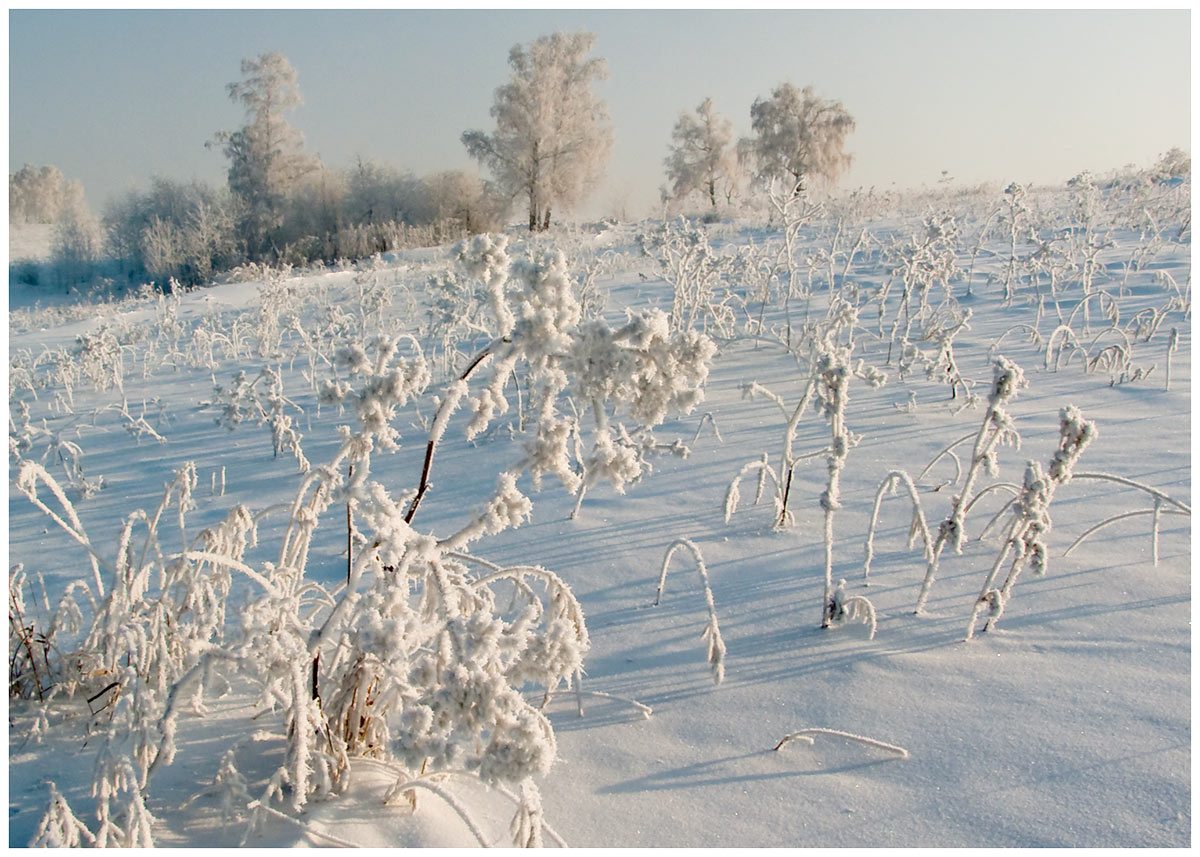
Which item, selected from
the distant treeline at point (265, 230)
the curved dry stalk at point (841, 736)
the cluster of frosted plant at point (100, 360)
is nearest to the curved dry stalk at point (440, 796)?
the curved dry stalk at point (841, 736)

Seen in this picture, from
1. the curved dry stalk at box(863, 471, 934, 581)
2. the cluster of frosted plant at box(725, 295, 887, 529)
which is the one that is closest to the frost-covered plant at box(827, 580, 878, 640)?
the curved dry stalk at box(863, 471, 934, 581)

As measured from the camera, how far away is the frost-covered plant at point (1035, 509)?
1.85 m

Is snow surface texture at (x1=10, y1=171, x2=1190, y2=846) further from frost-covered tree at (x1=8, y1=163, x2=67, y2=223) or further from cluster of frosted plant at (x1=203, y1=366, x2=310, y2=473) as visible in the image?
frost-covered tree at (x1=8, y1=163, x2=67, y2=223)

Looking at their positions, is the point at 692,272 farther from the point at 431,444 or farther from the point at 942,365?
the point at 431,444

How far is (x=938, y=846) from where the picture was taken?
4.62 feet

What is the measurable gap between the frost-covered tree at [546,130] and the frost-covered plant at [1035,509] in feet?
77.4

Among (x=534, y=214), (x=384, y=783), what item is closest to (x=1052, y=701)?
(x=384, y=783)

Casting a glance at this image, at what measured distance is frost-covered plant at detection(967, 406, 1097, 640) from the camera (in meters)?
1.85

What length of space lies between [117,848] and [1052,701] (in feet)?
6.16

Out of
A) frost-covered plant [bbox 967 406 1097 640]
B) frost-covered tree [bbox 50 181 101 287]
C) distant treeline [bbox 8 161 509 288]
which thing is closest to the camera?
frost-covered plant [bbox 967 406 1097 640]

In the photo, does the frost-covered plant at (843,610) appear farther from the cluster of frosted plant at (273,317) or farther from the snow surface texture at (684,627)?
the cluster of frosted plant at (273,317)

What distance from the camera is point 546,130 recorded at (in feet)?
79.6

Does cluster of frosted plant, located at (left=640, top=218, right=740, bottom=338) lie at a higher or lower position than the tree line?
lower

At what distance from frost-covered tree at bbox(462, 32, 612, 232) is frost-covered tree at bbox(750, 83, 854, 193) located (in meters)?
5.74
